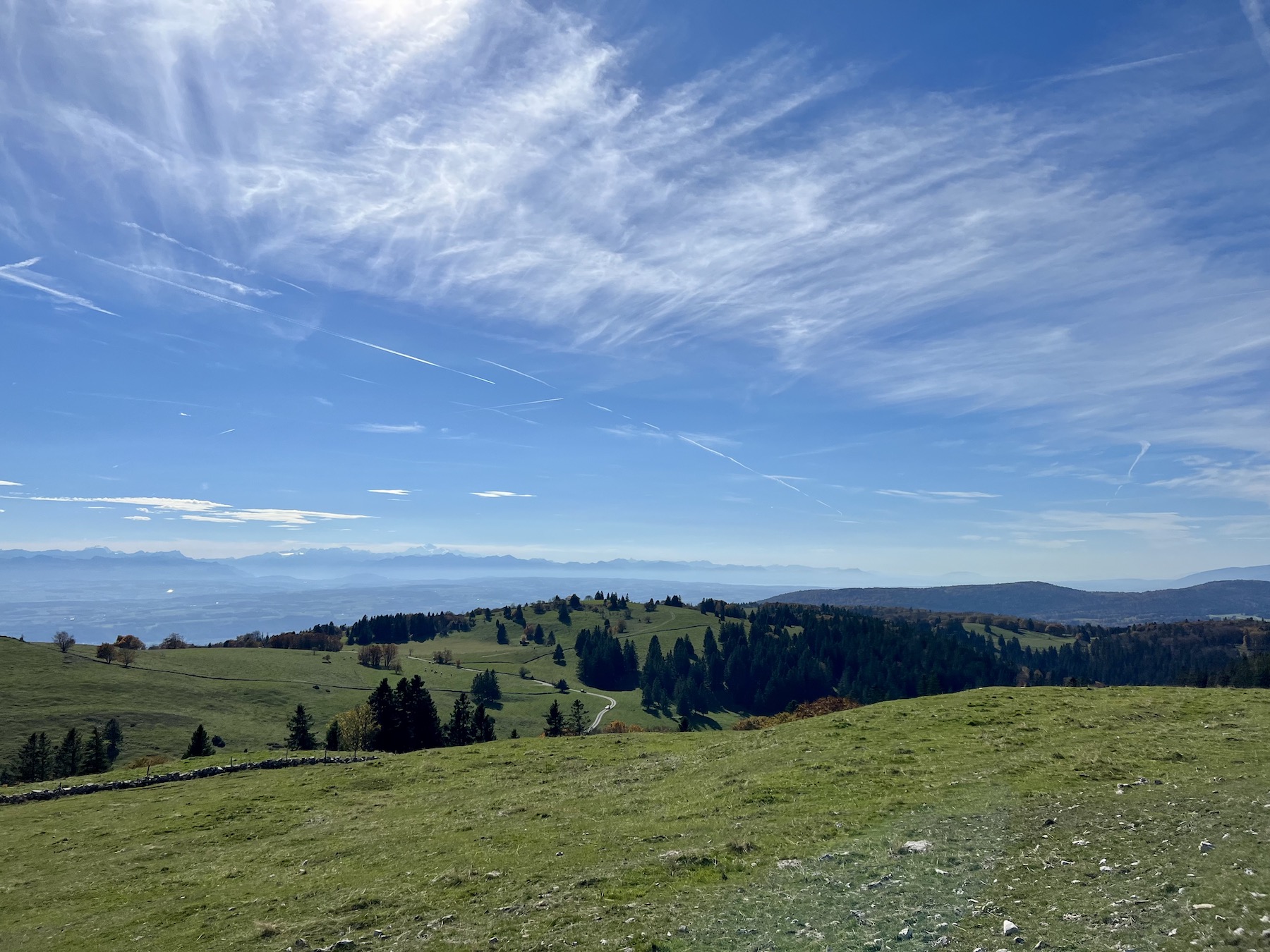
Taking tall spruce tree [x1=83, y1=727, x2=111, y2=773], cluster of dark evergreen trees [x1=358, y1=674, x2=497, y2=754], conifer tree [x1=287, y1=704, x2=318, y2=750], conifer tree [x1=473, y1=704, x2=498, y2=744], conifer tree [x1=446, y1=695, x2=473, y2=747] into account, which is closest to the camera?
cluster of dark evergreen trees [x1=358, y1=674, x2=497, y2=754]

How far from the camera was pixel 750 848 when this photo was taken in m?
20.5

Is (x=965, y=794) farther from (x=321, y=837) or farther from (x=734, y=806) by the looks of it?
(x=321, y=837)

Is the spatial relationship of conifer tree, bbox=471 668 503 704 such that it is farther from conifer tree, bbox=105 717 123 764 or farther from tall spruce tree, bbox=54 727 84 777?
tall spruce tree, bbox=54 727 84 777

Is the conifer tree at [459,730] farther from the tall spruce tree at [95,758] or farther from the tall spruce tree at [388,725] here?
the tall spruce tree at [95,758]

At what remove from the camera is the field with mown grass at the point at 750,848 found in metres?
14.2

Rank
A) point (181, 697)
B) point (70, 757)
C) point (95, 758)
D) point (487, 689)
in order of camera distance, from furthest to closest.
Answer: point (487, 689) → point (181, 697) → point (70, 757) → point (95, 758)

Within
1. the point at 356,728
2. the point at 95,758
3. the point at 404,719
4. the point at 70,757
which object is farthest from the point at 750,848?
the point at 70,757

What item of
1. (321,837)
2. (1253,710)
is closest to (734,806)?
(321,837)

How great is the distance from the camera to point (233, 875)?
25797 millimetres

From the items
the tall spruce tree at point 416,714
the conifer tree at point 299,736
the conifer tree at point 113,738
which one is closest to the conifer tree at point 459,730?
the tall spruce tree at point 416,714

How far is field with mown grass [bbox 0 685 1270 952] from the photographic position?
1425 centimetres

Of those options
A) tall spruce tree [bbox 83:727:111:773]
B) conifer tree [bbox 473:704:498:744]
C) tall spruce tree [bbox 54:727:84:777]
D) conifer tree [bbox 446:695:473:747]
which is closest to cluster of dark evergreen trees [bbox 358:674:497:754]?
conifer tree [bbox 446:695:473:747]

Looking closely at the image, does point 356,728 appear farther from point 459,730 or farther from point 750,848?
point 750,848

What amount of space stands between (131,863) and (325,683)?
16958 centimetres
